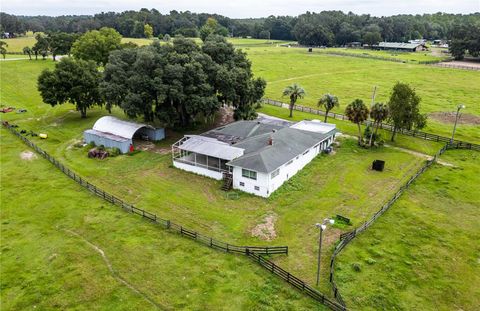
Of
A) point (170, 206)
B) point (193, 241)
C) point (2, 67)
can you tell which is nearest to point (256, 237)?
point (193, 241)

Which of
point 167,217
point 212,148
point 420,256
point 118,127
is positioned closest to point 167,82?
point 118,127

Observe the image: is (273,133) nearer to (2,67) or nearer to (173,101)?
(173,101)

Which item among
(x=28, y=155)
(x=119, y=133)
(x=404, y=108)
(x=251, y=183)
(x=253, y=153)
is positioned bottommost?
(x=28, y=155)

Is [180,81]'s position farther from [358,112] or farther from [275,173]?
[358,112]

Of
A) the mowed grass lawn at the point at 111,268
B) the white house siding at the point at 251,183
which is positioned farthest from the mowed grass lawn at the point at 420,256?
the white house siding at the point at 251,183

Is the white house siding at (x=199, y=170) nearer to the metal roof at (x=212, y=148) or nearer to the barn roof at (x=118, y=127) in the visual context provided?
the metal roof at (x=212, y=148)

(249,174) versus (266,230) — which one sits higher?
(249,174)
